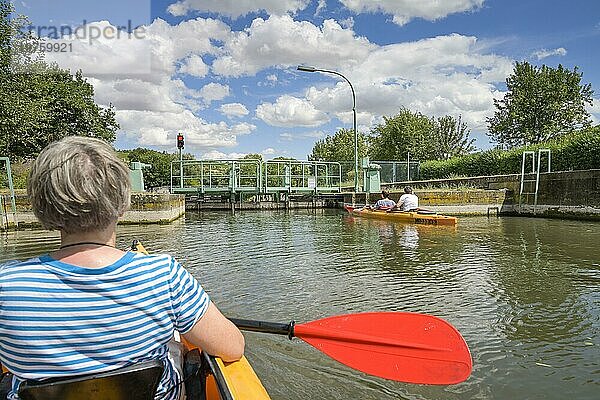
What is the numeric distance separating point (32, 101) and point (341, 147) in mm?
29911

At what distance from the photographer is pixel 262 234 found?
13.9 metres

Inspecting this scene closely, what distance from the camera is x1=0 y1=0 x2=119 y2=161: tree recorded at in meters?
18.3

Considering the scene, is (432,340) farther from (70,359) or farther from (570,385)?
(70,359)

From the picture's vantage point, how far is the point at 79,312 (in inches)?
59.2

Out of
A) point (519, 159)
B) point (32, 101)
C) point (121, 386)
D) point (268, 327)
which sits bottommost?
point (268, 327)

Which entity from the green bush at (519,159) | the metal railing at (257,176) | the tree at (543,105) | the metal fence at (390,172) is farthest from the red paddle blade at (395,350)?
the tree at (543,105)

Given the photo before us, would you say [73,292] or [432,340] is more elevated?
[73,292]

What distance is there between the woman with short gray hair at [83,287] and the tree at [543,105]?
3859cm

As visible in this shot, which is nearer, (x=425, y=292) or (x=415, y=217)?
(x=425, y=292)

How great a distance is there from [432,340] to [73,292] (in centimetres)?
226

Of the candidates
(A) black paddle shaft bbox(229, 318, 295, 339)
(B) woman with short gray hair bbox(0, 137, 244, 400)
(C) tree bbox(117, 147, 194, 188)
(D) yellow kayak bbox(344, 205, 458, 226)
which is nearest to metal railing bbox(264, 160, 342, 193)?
(D) yellow kayak bbox(344, 205, 458, 226)

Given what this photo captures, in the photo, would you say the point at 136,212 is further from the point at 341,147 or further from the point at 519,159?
the point at 341,147

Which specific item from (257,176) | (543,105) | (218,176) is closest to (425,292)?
(257,176)

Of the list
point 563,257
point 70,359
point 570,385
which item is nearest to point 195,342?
point 70,359
